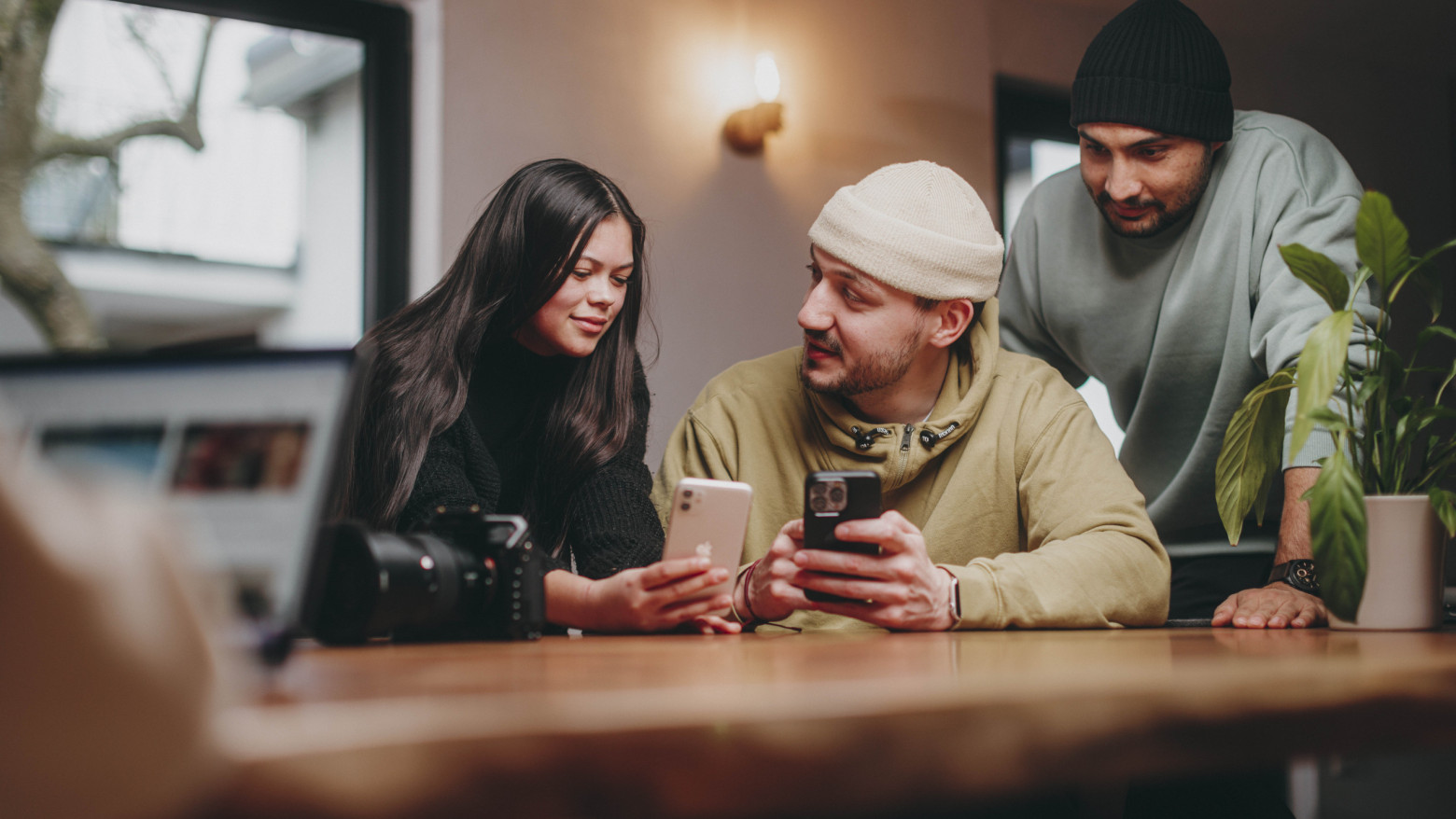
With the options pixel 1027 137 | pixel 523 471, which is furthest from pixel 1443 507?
pixel 1027 137

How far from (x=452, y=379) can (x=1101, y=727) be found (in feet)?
4.11

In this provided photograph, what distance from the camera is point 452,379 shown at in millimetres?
1502

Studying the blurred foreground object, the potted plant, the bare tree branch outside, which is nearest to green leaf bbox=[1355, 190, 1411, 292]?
the potted plant

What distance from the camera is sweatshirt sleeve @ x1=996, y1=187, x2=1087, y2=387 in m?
2.05

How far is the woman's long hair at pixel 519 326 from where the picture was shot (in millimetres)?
1474

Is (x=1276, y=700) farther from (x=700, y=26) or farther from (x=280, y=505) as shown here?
(x=700, y=26)

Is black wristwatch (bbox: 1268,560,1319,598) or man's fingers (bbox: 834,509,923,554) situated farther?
black wristwatch (bbox: 1268,560,1319,598)

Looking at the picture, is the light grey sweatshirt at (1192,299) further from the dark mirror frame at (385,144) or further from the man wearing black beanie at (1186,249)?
the dark mirror frame at (385,144)

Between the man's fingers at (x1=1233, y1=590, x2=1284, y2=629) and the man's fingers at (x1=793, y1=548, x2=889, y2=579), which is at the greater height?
the man's fingers at (x1=793, y1=548, x2=889, y2=579)

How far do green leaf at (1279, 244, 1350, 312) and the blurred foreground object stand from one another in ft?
3.73

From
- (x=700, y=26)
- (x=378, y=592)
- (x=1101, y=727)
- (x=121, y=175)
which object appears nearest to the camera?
(x=1101, y=727)

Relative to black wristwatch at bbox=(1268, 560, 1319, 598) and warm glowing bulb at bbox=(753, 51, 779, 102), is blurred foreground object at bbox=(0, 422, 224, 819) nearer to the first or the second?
black wristwatch at bbox=(1268, 560, 1319, 598)

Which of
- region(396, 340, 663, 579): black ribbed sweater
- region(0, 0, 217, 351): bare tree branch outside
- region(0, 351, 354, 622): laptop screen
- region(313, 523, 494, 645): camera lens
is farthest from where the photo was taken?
region(0, 0, 217, 351): bare tree branch outside

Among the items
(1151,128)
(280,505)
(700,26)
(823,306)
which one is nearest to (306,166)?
(700,26)
